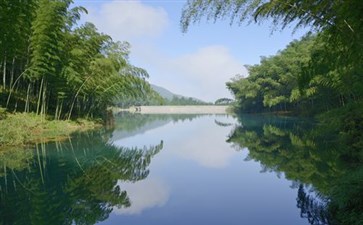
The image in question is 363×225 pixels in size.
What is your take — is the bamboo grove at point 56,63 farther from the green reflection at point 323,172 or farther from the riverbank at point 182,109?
the riverbank at point 182,109

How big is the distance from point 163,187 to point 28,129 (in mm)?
10491

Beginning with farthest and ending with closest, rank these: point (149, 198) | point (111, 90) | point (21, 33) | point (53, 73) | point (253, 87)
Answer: point (253, 87), point (111, 90), point (53, 73), point (21, 33), point (149, 198)

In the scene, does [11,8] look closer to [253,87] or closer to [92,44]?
[92,44]

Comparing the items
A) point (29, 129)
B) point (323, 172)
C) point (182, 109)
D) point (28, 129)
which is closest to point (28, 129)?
point (28, 129)

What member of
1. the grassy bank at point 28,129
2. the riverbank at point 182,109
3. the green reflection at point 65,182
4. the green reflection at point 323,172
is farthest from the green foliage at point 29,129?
the riverbank at point 182,109

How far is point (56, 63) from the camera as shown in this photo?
60.3 feet

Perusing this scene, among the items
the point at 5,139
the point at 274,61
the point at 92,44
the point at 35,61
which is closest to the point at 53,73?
the point at 35,61

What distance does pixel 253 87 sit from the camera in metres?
51.6

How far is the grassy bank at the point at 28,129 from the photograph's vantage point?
13.1 m

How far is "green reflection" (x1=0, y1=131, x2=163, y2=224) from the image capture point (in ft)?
18.5

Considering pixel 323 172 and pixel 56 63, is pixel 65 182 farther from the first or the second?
pixel 56 63

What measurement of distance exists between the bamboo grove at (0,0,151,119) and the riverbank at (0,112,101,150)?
54.3 inches

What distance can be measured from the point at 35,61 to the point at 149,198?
12434mm

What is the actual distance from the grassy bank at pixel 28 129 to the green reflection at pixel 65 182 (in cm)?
107
